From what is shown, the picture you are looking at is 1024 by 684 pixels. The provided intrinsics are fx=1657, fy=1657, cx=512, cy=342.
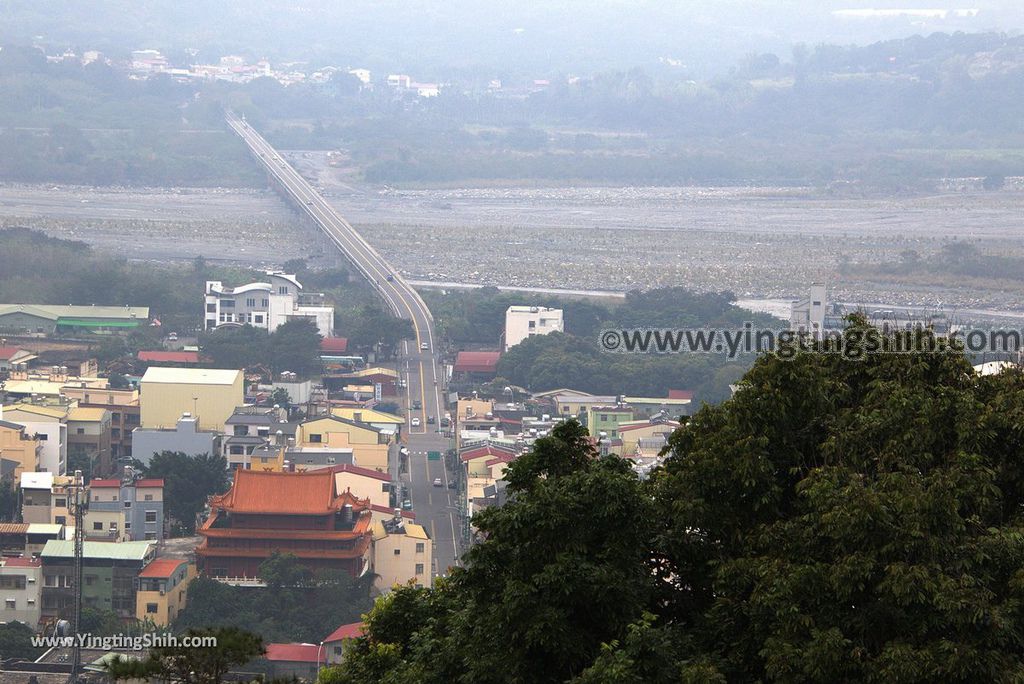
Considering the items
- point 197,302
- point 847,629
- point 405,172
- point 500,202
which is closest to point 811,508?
point 847,629

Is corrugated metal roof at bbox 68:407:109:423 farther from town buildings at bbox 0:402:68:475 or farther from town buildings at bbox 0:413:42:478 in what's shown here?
town buildings at bbox 0:413:42:478

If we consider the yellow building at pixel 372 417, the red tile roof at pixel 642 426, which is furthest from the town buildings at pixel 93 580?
the red tile roof at pixel 642 426

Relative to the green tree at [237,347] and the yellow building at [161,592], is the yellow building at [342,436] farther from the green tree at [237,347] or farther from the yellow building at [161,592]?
the yellow building at [161,592]

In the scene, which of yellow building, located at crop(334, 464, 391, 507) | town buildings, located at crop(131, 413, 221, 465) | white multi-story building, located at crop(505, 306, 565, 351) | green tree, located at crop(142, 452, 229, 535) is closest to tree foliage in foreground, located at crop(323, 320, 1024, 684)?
green tree, located at crop(142, 452, 229, 535)

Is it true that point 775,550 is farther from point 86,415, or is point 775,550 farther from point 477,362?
point 477,362

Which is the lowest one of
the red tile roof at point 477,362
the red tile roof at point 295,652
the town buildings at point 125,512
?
the red tile roof at point 295,652
